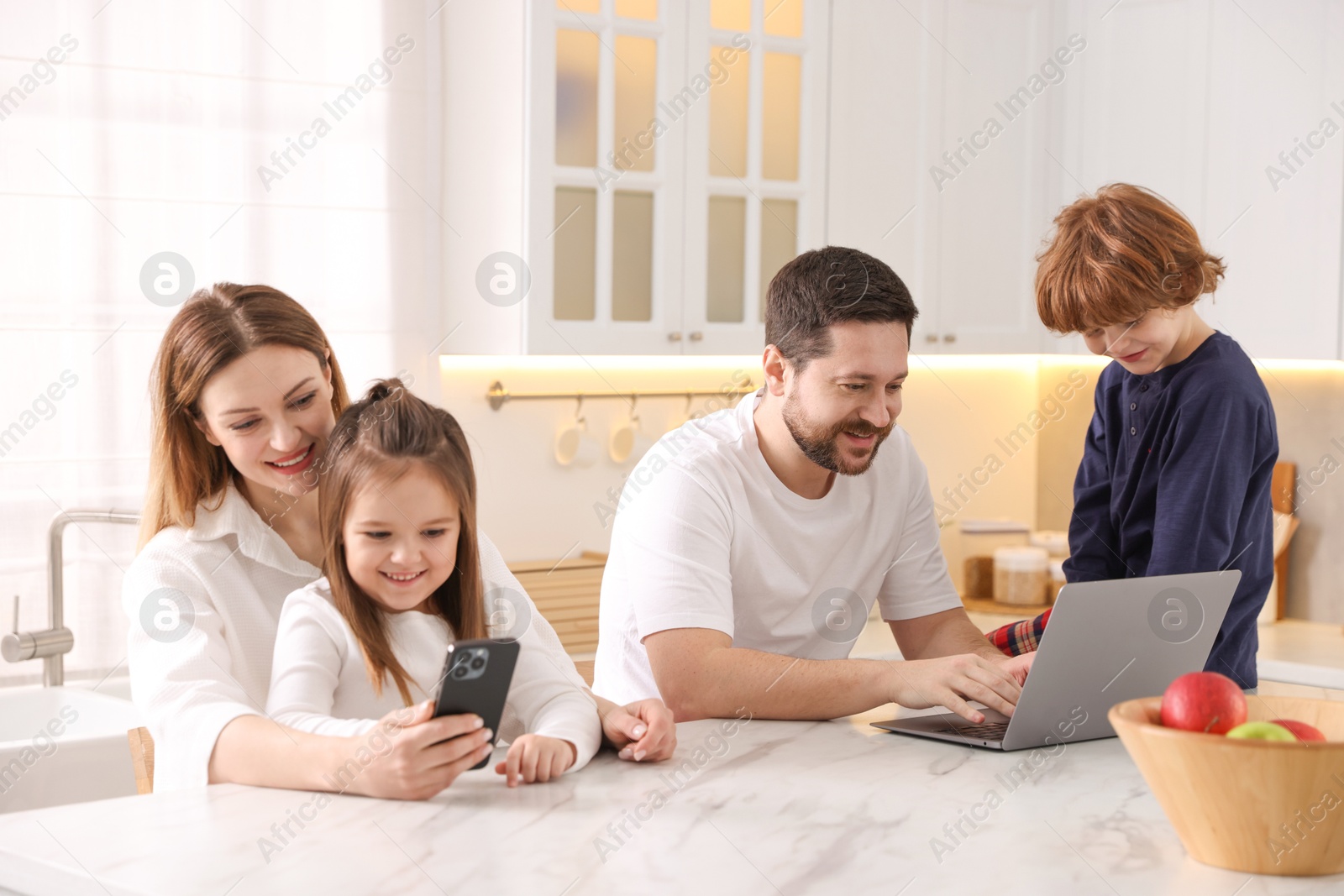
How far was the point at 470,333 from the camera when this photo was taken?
2805mm

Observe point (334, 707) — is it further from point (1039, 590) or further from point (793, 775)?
point (1039, 590)

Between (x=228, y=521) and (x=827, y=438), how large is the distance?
754 millimetres

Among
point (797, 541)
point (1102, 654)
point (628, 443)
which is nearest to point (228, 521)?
point (797, 541)

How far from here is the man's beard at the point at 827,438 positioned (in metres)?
1.75

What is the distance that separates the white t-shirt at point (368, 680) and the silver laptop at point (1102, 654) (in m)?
0.40

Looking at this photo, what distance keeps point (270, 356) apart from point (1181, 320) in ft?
3.84

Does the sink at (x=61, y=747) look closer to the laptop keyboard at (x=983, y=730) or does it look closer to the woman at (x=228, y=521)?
the woman at (x=228, y=521)

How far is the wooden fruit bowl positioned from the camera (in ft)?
3.31

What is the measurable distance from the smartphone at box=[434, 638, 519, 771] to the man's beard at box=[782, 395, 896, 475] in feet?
2.34
